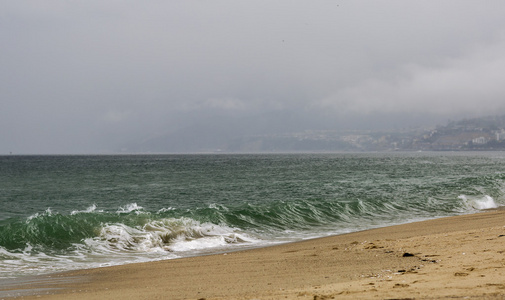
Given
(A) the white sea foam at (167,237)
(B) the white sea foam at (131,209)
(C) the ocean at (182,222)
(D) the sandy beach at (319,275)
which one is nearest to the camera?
(D) the sandy beach at (319,275)

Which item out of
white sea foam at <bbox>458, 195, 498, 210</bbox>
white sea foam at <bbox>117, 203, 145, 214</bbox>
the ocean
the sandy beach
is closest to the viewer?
the sandy beach

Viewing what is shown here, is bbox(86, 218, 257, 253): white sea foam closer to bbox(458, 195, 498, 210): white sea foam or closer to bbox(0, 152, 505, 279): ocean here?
bbox(0, 152, 505, 279): ocean

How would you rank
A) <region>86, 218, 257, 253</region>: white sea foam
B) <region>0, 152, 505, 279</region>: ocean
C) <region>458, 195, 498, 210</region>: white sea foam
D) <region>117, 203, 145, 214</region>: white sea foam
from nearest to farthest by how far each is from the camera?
1. <region>0, 152, 505, 279</region>: ocean
2. <region>86, 218, 257, 253</region>: white sea foam
3. <region>117, 203, 145, 214</region>: white sea foam
4. <region>458, 195, 498, 210</region>: white sea foam

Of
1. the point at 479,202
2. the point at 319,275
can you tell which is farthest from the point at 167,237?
the point at 479,202

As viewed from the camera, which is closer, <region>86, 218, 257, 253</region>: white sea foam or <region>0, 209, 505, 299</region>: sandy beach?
<region>0, 209, 505, 299</region>: sandy beach

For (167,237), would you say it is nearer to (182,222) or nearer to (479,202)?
(182,222)

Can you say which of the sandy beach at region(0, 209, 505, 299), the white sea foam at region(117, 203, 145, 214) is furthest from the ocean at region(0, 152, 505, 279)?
the sandy beach at region(0, 209, 505, 299)

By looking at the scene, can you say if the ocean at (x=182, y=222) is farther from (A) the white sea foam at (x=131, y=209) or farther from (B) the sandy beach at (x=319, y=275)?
(B) the sandy beach at (x=319, y=275)

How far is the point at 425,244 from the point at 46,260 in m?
10.8

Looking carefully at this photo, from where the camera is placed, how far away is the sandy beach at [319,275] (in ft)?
22.9

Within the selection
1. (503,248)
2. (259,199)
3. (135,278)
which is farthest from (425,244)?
(259,199)

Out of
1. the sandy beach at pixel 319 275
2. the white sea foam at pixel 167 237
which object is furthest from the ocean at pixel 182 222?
the sandy beach at pixel 319 275

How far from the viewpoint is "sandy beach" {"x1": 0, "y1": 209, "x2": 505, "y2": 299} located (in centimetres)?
699

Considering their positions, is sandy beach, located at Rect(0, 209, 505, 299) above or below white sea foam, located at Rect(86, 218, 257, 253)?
above
